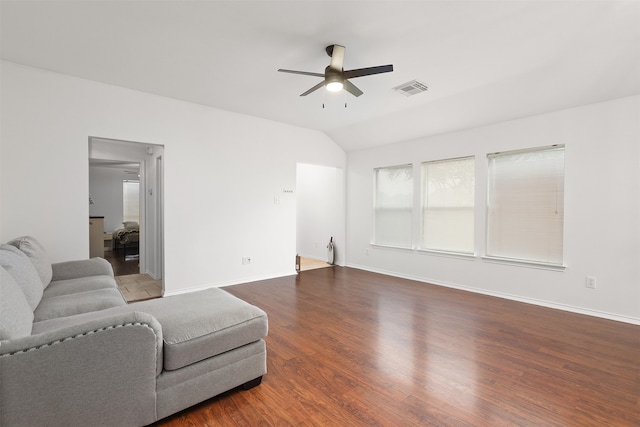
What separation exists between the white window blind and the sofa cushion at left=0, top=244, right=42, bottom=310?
28.6 ft

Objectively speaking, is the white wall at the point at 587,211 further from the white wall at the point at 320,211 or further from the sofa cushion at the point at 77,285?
the sofa cushion at the point at 77,285

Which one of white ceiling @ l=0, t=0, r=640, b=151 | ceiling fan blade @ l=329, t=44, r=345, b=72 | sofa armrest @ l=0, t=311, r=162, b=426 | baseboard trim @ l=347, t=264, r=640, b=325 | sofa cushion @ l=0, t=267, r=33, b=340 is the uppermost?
white ceiling @ l=0, t=0, r=640, b=151

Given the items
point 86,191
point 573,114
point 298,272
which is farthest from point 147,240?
point 573,114

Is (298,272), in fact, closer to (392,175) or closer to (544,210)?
(392,175)

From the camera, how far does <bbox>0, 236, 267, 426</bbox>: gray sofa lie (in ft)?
4.21

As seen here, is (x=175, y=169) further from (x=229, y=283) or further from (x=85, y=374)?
(x=85, y=374)

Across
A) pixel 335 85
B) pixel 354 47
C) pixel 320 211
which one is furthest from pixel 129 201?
pixel 354 47

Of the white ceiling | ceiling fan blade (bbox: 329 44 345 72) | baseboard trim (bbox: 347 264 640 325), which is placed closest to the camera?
the white ceiling

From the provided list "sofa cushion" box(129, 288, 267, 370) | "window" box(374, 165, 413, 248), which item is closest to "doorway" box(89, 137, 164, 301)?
"sofa cushion" box(129, 288, 267, 370)

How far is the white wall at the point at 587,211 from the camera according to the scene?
3.37 meters

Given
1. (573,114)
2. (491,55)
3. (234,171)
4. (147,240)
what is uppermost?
(491,55)

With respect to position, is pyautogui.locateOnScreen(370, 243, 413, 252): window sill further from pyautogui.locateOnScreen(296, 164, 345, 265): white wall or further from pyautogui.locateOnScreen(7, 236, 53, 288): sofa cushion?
pyautogui.locateOnScreen(7, 236, 53, 288): sofa cushion

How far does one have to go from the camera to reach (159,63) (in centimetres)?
325

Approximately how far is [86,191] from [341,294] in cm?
363
